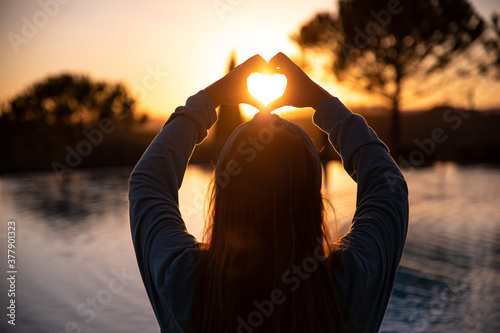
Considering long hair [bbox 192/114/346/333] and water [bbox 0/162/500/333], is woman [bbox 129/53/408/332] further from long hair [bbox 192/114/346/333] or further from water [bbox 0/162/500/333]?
water [bbox 0/162/500/333]

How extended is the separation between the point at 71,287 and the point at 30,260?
57.5 inches

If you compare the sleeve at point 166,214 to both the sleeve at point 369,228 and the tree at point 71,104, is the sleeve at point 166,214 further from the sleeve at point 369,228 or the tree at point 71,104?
the tree at point 71,104

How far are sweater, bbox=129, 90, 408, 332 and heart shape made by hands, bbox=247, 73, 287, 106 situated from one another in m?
0.14

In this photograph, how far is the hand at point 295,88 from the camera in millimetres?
941

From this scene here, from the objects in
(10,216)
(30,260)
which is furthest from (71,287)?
(10,216)

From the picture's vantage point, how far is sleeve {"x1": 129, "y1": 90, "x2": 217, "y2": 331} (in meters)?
0.76

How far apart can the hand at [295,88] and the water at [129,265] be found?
0.28m

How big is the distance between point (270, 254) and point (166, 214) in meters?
0.20

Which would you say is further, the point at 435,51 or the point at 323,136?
the point at 323,136

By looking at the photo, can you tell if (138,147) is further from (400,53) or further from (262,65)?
(262,65)

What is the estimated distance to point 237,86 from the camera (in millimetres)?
967

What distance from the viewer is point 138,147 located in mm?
23031

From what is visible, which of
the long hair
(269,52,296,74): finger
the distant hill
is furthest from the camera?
the distant hill

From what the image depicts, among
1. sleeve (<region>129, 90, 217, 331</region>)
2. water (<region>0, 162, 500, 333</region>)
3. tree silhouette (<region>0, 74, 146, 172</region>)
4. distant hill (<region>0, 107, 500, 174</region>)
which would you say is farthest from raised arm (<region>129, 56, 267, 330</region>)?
tree silhouette (<region>0, 74, 146, 172</region>)
